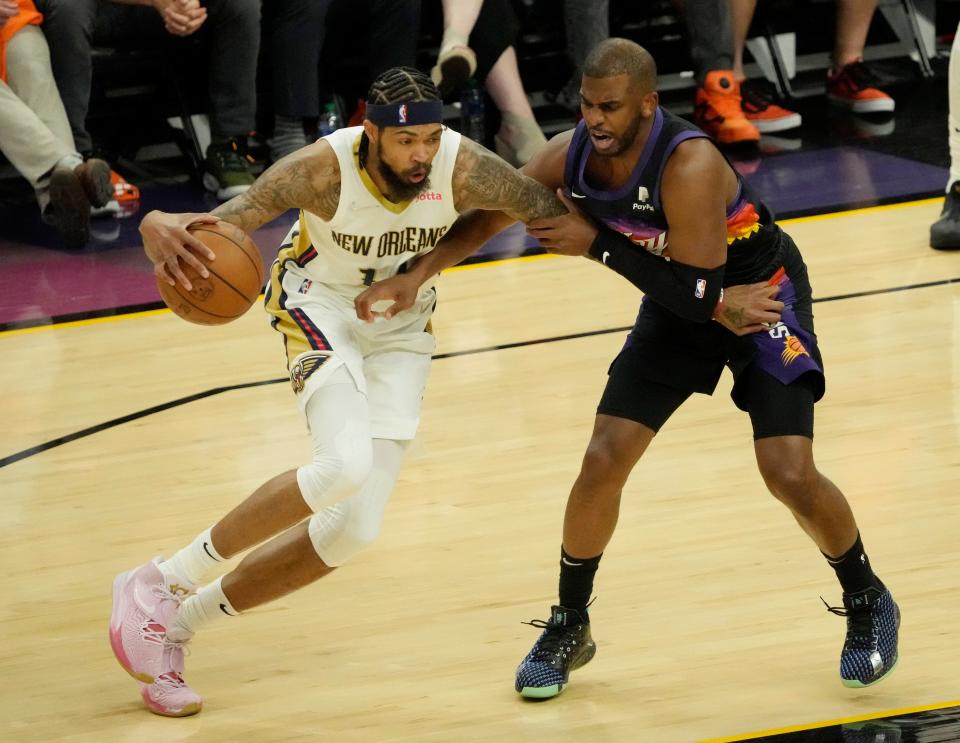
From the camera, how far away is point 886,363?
5.86m

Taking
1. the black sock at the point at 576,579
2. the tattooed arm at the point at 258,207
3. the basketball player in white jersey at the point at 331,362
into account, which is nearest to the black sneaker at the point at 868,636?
the black sock at the point at 576,579

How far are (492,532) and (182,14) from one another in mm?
4441

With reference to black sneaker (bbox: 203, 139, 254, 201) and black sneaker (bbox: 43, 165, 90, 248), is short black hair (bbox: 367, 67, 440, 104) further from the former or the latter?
black sneaker (bbox: 203, 139, 254, 201)

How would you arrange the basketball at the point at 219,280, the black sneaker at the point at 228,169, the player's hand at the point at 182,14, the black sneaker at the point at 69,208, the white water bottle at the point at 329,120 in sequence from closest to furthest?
the basketball at the point at 219,280 < the black sneaker at the point at 69,208 < the player's hand at the point at 182,14 < the black sneaker at the point at 228,169 < the white water bottle at the point at 329,120

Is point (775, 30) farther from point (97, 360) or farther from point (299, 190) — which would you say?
point (299, 190)

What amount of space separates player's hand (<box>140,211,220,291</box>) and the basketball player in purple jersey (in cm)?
47

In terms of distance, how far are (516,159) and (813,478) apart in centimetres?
568

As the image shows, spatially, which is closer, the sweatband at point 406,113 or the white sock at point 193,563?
the sweatband at point 406,113

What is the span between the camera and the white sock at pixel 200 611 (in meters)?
3.91

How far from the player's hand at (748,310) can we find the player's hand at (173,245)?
4.11 ft

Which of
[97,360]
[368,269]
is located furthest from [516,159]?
[368,269]

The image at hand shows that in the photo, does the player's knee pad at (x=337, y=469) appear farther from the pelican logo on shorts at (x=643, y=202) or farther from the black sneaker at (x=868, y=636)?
the black sneaker at (x=868, y=636)

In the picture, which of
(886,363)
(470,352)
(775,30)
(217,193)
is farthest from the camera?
(775,30)

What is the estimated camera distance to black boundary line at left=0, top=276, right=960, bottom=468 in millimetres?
5676
